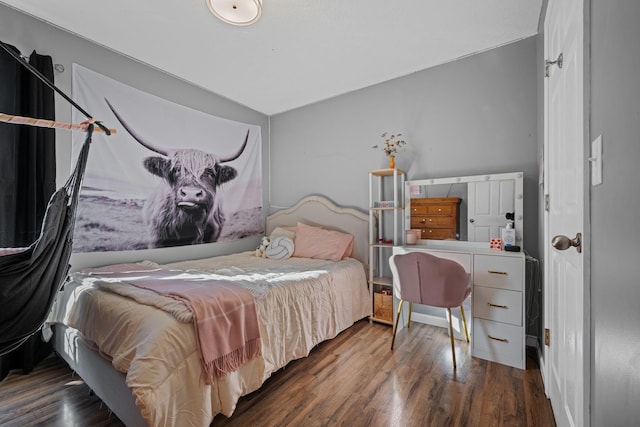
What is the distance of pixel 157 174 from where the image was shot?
290 centimetres

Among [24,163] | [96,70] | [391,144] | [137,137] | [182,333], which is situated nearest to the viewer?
[182,333]

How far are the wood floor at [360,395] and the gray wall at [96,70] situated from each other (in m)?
0.99

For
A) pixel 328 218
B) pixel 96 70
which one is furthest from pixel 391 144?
pixel 96 70

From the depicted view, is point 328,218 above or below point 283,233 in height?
above

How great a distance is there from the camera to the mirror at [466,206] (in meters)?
2.42

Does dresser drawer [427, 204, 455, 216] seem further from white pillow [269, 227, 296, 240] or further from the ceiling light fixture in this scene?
the ceiling light fixture

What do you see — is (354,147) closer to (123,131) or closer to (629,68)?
(123,131)

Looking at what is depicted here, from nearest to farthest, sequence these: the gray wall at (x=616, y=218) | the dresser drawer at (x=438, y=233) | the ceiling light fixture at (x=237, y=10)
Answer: the gray wall at (x=616, y=218), the ceiling light fixture at (x=237, y=10), the dresser drawer at (x=438, y=233)

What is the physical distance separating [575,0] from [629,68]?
2.55ft

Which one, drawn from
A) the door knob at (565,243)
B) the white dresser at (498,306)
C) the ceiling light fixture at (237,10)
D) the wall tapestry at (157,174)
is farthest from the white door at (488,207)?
the wall tapestry at (157,174)

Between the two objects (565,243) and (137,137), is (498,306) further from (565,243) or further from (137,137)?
(137,137)

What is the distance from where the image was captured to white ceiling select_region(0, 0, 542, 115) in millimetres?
2035

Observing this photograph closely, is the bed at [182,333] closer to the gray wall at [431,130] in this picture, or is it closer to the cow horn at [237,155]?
the gray wall at [431,130]

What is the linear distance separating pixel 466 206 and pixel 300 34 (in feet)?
6.89
